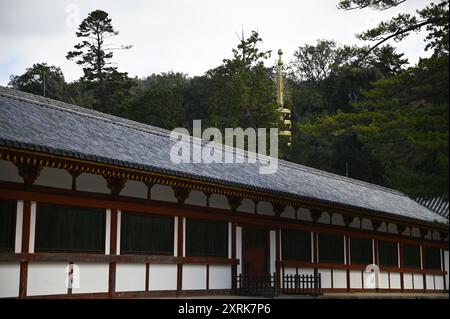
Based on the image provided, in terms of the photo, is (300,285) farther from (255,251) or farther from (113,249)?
(113,249)

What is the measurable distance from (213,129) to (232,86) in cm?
509

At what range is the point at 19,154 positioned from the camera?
14.9 m

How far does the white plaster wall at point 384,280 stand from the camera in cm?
2996

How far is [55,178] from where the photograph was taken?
17.1m

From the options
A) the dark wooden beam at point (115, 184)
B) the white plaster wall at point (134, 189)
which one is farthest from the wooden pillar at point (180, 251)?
the dark wooden beam at point (115, 184)

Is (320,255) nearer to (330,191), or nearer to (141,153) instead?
(330,191)

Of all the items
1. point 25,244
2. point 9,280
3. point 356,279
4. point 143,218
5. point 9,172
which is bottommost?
point 9,280

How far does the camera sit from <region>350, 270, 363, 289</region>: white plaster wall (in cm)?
2797

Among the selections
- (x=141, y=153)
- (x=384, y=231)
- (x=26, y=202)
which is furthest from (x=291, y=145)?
(x=26, y=202)

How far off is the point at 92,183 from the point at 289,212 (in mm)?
9498

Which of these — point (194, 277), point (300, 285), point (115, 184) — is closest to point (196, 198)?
point (194, 277)

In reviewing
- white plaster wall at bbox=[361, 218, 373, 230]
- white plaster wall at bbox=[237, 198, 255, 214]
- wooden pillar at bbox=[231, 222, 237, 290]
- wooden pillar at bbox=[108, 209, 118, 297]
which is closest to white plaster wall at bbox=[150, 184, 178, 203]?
wooden pillar at bbox=[108, 209, 118, 297]

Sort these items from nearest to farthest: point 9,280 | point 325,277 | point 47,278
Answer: point 9,280
point 47,278
point 325,277

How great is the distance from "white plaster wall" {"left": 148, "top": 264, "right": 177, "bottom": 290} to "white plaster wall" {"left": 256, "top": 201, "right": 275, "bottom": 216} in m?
4.76
